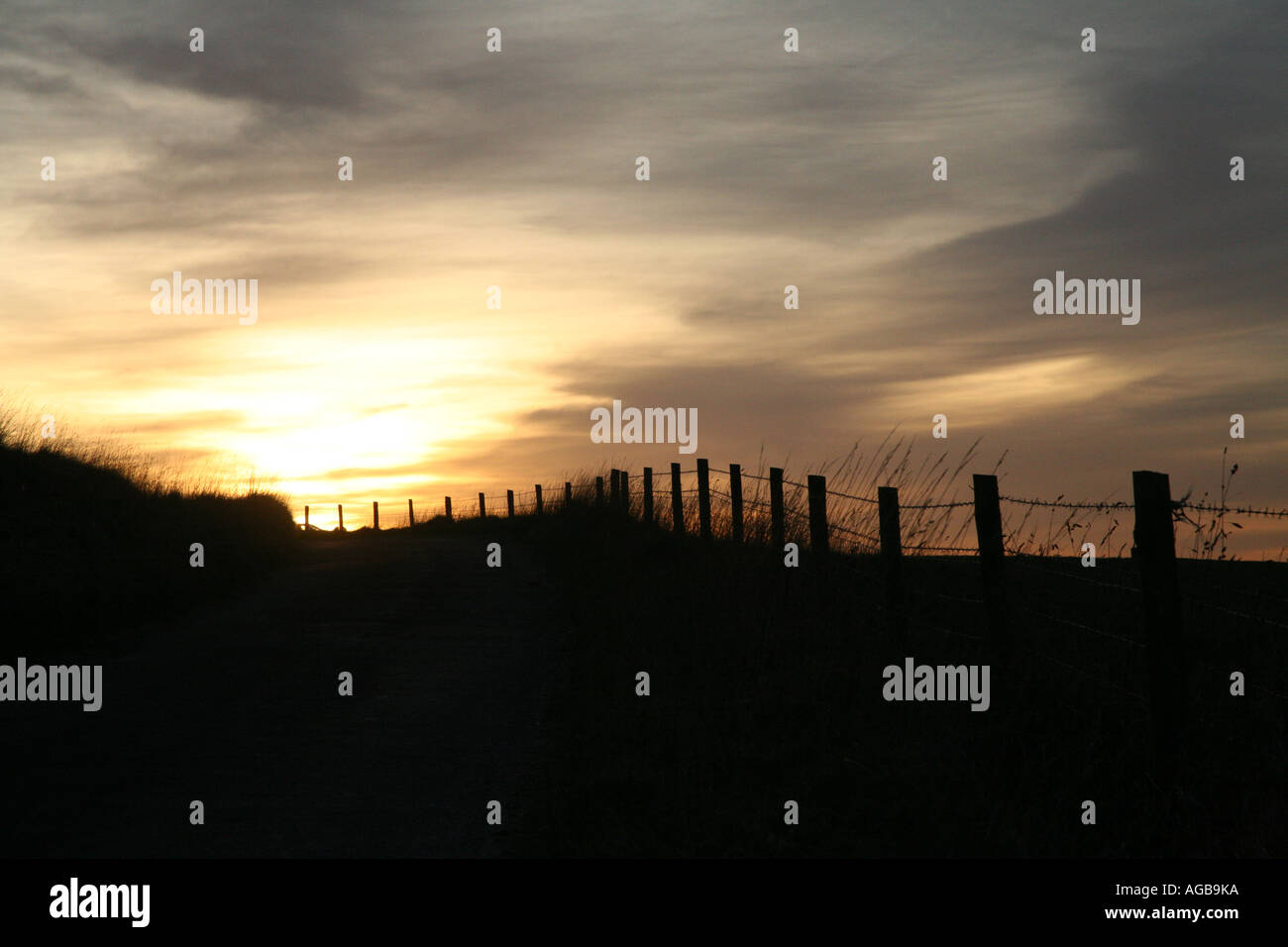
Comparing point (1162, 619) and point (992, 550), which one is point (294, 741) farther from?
point (1162, 619)

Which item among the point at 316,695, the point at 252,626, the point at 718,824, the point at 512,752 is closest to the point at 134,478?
the point at 252,626

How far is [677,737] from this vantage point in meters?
7.47

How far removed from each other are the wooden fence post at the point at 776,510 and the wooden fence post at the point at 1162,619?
20.7ft

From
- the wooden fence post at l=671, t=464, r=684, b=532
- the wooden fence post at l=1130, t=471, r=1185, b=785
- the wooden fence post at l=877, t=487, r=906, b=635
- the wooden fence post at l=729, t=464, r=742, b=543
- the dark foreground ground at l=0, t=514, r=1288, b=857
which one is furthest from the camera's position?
the wooden fence post at l=671, t=464, r=684, b=532

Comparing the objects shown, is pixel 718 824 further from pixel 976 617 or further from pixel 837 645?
pixel 976 617

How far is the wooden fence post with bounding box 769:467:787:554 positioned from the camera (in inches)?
520

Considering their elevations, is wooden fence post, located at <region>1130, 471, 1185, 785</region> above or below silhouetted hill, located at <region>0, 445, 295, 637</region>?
below

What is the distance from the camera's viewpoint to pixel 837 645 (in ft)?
30.0

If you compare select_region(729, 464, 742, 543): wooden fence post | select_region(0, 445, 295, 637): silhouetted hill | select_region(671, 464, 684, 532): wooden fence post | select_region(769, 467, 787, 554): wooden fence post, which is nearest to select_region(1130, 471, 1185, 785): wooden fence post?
select_region(769, 467, 787, 554): wooden fence post

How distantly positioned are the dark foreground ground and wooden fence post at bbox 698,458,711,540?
13.7 ft

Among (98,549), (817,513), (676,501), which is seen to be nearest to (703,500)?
(676,501)

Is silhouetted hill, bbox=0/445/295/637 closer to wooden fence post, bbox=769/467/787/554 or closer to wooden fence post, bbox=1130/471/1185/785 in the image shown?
wooden fence post, bbox=769/467/787/554

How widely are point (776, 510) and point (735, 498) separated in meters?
1.61

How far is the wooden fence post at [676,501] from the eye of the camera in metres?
17.6
